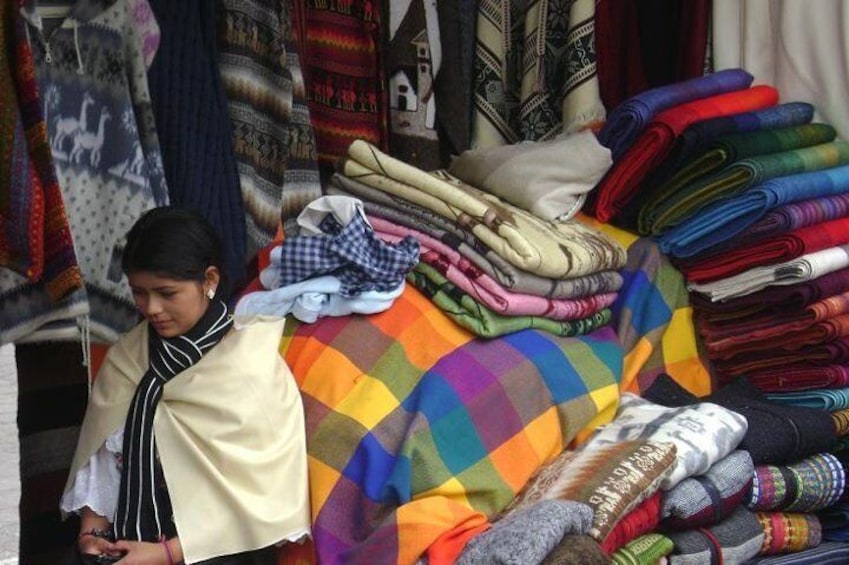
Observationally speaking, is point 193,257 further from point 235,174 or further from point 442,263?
point 442,263

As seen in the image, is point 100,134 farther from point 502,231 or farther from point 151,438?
point 502,231

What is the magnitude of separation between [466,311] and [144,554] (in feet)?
3.00

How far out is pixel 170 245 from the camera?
8.16ft

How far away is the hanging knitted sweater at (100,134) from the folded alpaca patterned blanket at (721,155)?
4.56 ft

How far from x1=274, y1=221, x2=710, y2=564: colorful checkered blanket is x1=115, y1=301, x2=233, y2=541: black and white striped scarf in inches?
12.0

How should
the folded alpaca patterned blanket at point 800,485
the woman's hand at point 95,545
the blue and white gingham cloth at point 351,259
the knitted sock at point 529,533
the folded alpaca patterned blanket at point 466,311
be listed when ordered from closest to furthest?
the knitted sock at point 529,533 < the woman's hand at point 95,545 < the blue and white gingham cloth at point 351,259 < the folded alpaca patterned blanket at point 466,311 < the folded alpaca patterned blanket at point 800,485

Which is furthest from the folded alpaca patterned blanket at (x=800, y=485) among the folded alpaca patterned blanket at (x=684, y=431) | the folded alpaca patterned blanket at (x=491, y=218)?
the folded alpaca patterned blanket at (x=491, y=218)

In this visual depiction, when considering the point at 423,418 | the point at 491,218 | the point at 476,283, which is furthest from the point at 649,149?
the point at 423,418

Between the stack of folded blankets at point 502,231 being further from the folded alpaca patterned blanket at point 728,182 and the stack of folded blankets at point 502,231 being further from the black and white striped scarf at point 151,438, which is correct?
the black and white striped scarf at point 151,438

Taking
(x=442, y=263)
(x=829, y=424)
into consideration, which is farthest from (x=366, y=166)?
(x=829, y=424)

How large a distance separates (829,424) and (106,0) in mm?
1972

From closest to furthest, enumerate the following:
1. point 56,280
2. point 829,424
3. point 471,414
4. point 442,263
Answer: point 56,280 < point 471,414 < point 442,263 < point 829,424

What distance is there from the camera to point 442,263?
119 inches

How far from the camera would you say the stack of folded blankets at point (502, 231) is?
9.86ft
